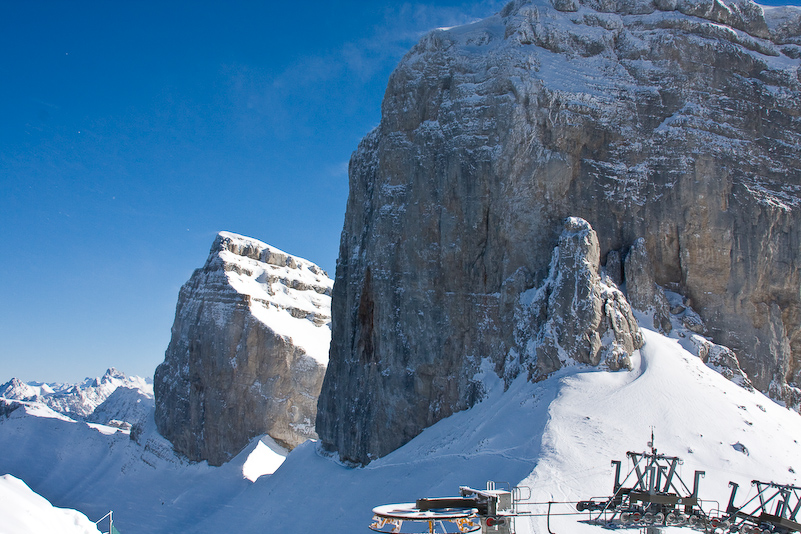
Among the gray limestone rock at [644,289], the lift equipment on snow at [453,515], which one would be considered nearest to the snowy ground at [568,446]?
the gray limestone rock at [644,289]

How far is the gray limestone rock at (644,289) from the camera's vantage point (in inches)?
Answer: 1384

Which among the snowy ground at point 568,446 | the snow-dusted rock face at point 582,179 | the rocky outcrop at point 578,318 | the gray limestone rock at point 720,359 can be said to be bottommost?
the snowy ground at point 568,446

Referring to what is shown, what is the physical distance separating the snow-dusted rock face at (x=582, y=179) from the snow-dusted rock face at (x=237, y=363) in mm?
25017

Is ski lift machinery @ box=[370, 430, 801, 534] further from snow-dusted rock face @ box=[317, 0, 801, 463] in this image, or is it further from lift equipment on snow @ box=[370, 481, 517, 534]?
snow-dusted rock face @ box=[317, 0, 801, 463]

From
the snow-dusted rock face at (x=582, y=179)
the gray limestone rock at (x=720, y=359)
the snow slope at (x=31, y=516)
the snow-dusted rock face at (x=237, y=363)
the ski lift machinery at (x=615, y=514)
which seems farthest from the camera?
the snow-dusted rock face at (x=237, y=363)

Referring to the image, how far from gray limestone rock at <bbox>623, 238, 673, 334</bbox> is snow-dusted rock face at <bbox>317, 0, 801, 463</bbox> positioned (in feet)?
4.06

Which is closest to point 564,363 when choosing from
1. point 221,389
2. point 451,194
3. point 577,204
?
point 577,204

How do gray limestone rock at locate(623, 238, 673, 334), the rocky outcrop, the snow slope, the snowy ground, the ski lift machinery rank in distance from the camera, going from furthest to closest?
1. gray limestone rock at locate(623, 238, 673, 334)
2. the rocky outcrop
3. the snowy ground
4. the snow slope
5. the ski lift machinery

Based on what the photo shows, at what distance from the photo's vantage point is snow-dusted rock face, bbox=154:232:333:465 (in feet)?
215

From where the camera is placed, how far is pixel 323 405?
5016 cm

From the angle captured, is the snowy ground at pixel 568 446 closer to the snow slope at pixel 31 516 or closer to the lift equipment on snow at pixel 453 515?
the lift equipment on snow at pixel 453 515

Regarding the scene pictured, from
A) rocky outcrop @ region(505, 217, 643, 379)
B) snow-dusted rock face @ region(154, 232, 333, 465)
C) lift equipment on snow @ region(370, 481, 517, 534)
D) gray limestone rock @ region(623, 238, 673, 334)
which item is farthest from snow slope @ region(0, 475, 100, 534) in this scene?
snow-dusted rock face @ region(154, 232, 333, 465)

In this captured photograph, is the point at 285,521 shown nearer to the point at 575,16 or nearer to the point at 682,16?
the point at 575,16

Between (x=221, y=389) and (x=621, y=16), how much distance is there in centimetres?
4939
